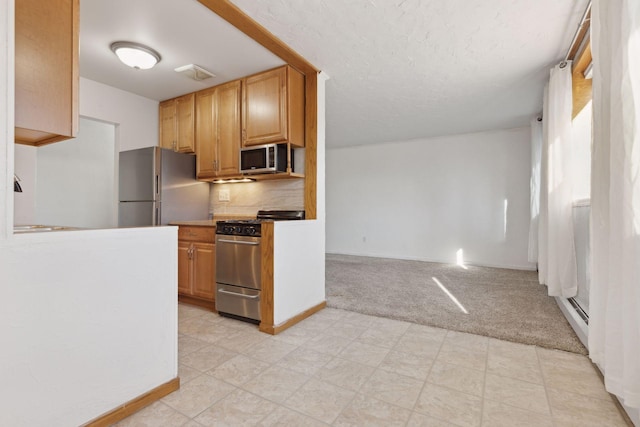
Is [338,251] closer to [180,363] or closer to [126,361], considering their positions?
[180,363]

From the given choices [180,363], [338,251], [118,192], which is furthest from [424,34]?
[338,251]

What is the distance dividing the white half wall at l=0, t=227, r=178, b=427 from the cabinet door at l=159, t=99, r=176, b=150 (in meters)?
2.66

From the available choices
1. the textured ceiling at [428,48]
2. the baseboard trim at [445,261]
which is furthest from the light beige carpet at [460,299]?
the textured ceiling at [428,48]

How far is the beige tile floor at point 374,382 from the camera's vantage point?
4.86ft

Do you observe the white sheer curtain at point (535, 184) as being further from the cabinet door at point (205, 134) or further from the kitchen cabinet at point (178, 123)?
the kitchen cabinet at point (178, 123)

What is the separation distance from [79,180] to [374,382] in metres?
5.23

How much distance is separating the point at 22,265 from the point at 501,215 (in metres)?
6.07

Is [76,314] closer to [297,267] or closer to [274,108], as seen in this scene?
[297,267]

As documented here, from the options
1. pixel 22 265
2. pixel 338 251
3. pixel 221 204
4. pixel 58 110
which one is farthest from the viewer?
pixel 338 251

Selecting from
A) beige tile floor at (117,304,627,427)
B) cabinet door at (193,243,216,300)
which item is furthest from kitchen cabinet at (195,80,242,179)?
beige tile floor at (117,304,627,427)

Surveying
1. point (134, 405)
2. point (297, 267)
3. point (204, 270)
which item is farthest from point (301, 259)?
point (134, 405)

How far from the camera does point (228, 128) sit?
339 centimetres

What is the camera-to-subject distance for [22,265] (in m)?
1.14

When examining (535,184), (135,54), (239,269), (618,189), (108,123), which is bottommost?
(239,269)
